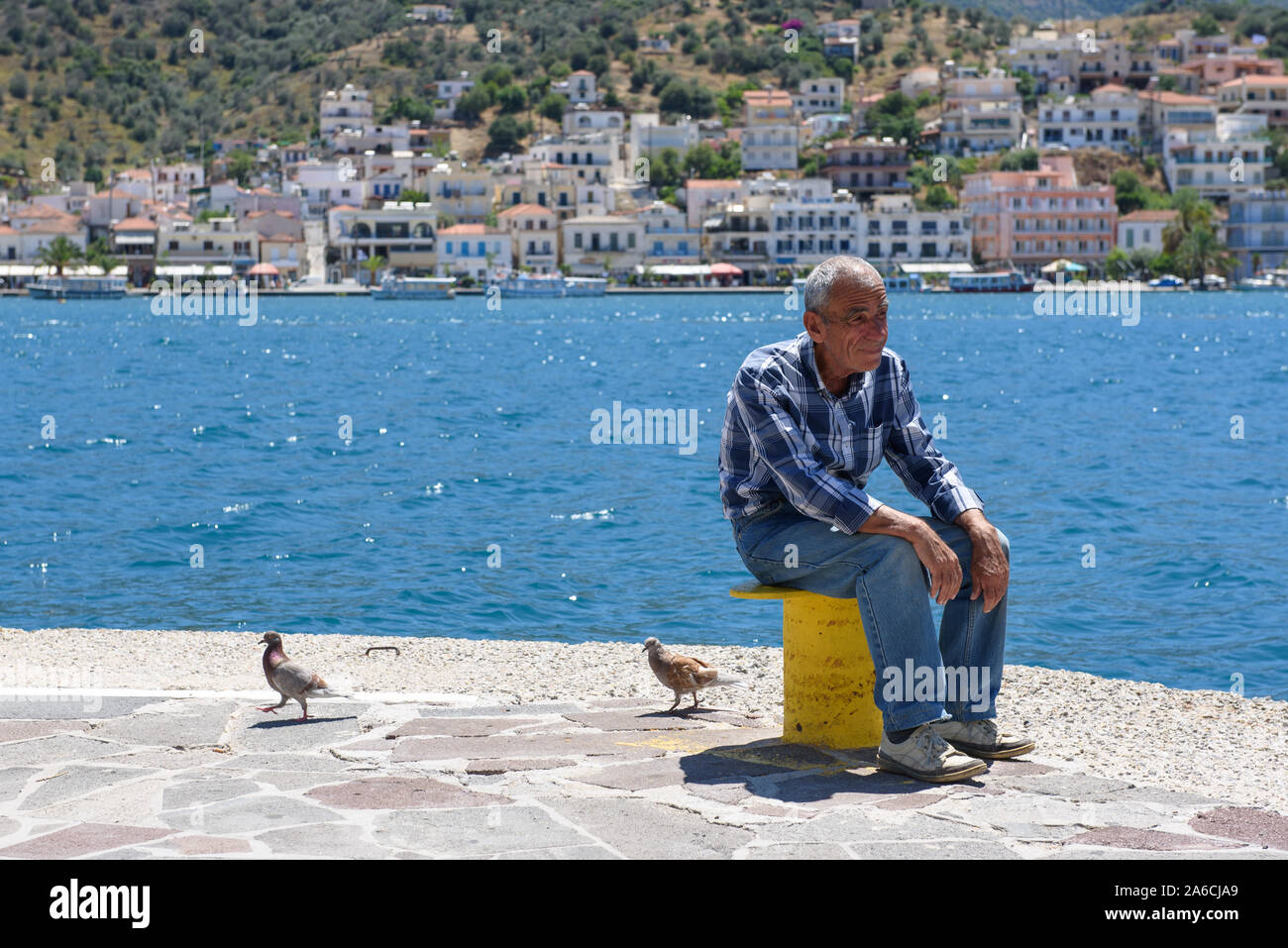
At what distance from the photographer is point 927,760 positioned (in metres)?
4.78

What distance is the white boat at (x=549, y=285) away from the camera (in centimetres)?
10662

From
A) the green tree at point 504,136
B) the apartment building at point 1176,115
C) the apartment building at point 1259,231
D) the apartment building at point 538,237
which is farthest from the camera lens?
the green tree at point 504,136

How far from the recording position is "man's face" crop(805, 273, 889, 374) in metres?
4.96

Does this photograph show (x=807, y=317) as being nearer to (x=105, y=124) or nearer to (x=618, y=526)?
(x=618, y=526)

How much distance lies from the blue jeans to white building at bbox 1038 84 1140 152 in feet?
418

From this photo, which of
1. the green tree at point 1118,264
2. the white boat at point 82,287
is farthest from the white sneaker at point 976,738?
the green tree at point 1118,264

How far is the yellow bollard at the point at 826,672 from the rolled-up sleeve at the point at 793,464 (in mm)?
361

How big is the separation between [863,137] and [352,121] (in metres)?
46.9

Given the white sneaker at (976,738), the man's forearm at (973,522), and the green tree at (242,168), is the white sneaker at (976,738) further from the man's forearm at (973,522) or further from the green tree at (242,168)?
the green tree at (242,168)

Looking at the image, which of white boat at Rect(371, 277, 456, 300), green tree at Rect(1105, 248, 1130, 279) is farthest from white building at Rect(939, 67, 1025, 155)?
white boat at Rect(371, 277, 456, 300)

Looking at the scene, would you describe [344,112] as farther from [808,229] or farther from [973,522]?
[973,522]

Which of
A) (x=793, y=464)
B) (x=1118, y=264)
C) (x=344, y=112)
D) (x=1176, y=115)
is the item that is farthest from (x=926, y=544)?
(x=344, y=112)

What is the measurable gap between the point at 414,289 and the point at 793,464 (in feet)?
340
